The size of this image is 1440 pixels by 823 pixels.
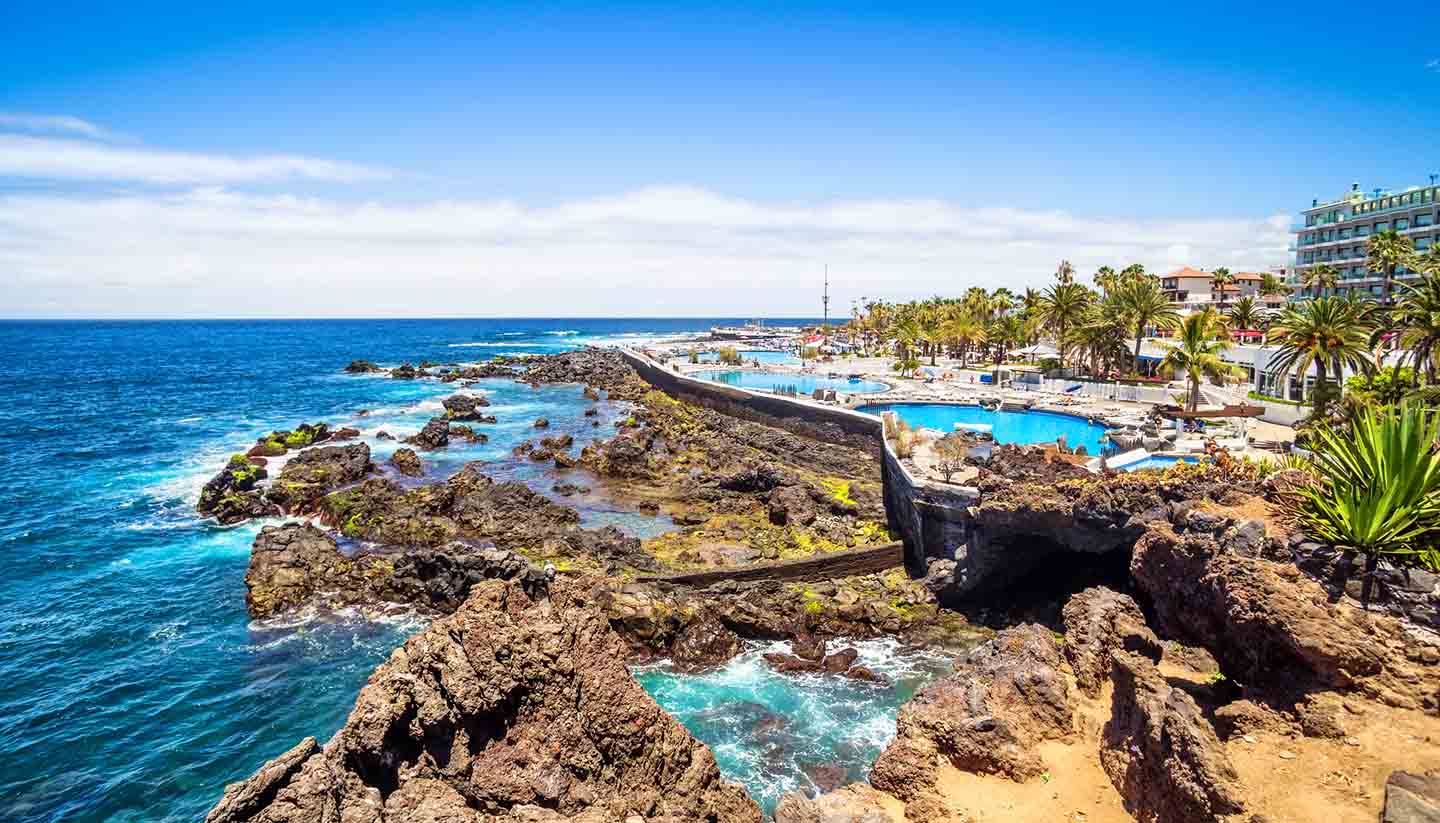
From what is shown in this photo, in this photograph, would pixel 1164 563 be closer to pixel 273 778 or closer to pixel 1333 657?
pixel 1333 657

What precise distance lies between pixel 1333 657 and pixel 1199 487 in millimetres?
9559

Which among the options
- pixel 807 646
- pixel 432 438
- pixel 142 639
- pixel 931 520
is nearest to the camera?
pixel 807 646

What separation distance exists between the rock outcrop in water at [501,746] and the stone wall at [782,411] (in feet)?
117

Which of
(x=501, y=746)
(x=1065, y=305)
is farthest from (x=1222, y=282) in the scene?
(x=501, y=746)

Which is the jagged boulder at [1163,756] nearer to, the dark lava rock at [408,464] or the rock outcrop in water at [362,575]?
the rock outcrop in water at [362,575]

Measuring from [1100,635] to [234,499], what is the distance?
38.1 meters

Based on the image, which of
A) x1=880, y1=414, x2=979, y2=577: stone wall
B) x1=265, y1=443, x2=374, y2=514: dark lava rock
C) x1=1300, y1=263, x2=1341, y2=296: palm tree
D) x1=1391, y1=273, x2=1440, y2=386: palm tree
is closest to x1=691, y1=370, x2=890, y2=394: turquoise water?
x1=265, y1=443, x2=374, y2=514: dark lava rock

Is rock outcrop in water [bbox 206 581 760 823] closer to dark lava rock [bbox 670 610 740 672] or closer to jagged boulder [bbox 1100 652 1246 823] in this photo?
jagged boulder [bbox 1100 652 1246 823]

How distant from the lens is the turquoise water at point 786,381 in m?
67.8

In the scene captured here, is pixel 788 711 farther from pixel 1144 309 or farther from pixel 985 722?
pixel 1144 309

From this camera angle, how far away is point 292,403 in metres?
79.9

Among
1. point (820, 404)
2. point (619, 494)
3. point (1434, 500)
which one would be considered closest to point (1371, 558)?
point (1434, 500)

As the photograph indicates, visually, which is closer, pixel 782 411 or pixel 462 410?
pixel 782 411

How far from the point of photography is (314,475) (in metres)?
40.6
